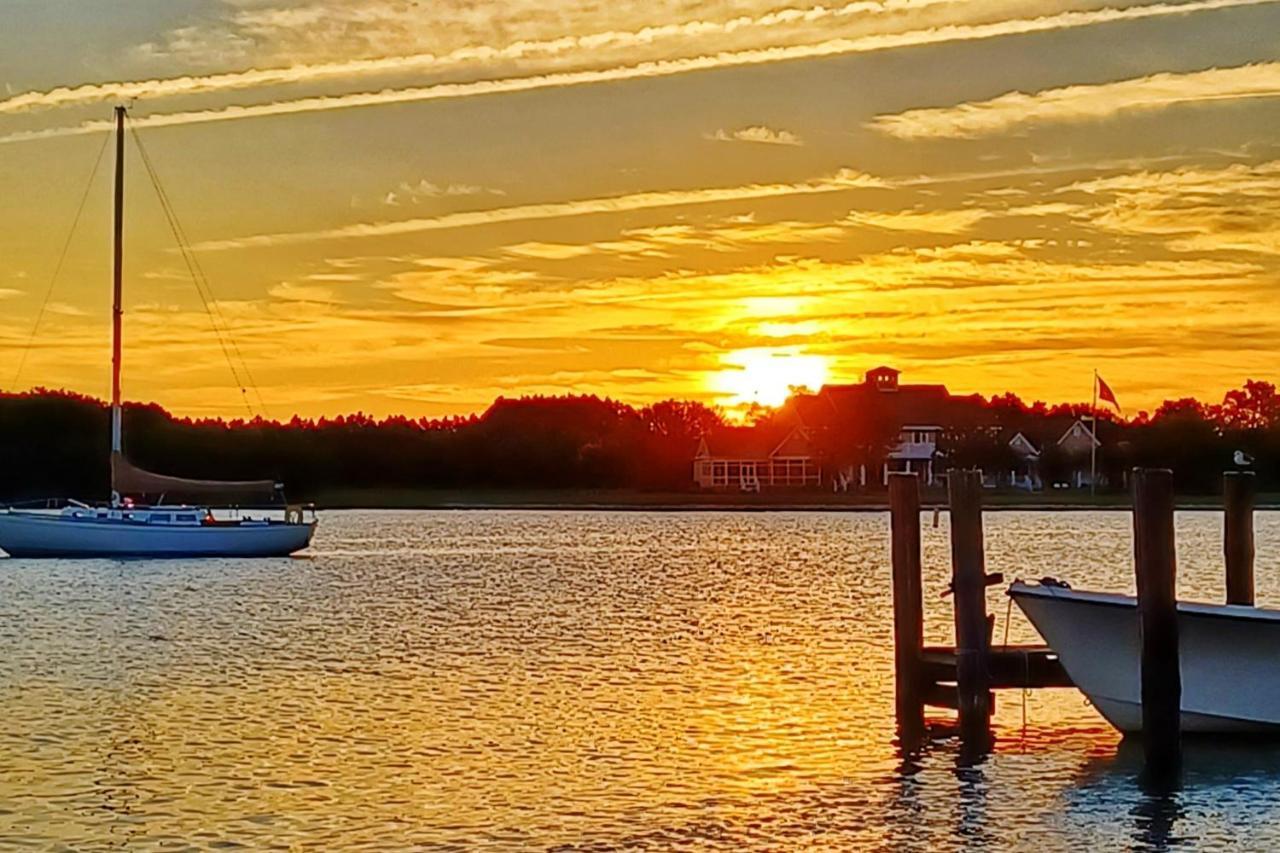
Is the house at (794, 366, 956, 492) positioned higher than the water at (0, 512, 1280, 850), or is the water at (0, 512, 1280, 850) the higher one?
the house at (794, 366, 956, 492)

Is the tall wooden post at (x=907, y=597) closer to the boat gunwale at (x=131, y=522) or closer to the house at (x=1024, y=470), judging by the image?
the boat gunwale at (x=131, y=522)

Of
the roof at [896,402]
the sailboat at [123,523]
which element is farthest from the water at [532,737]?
the roof at [896,402]

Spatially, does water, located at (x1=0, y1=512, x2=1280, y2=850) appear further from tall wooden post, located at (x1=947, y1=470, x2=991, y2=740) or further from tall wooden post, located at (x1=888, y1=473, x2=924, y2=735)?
tall wooden post, located at (x1=947, y1=470, x2=991, y2=740)

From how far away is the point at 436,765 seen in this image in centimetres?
2272

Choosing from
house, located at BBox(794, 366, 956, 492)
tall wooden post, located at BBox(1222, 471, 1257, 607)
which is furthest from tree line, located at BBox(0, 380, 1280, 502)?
tall wooden post, located at BBox(1222, 471, 1257, 607)

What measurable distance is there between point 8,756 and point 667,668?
13.4 m

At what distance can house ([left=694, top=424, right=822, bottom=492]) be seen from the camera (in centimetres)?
14588

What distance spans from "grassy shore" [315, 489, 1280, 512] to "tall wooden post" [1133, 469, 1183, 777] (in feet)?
362

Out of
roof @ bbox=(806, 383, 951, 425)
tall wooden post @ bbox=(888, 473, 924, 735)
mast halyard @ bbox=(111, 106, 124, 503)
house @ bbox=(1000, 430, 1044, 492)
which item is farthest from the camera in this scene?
roof @ bbox=(806, 383, 951, 425)

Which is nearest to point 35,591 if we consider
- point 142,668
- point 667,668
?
point 142,668

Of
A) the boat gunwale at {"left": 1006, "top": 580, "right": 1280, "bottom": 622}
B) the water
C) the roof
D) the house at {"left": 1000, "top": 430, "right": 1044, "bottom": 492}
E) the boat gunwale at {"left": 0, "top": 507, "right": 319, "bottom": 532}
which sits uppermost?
the roof

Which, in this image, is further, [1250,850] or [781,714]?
[781,714]

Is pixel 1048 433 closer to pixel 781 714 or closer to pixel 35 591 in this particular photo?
pixel 35 591

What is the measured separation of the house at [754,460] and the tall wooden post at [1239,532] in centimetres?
11893
